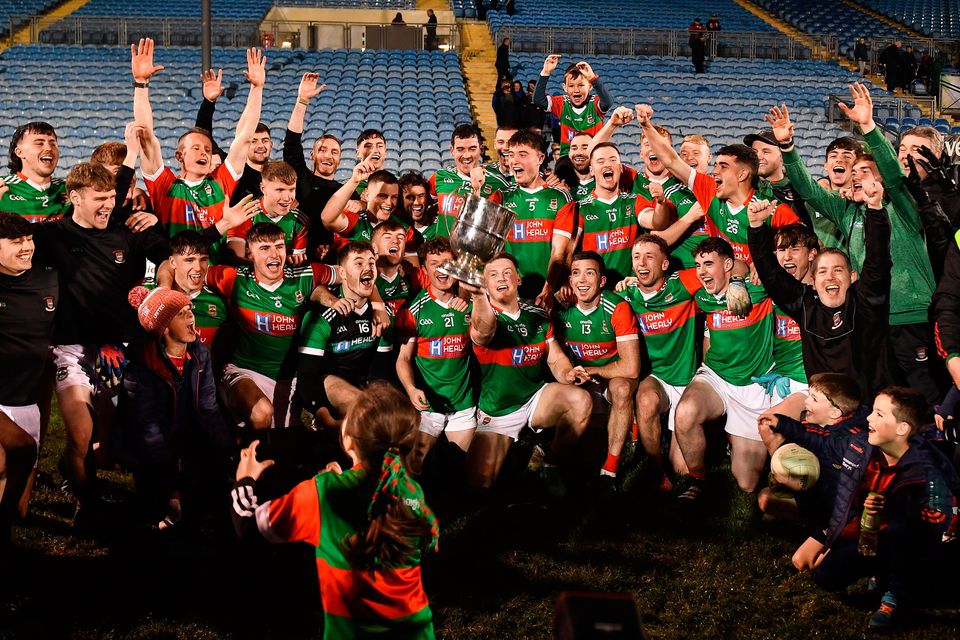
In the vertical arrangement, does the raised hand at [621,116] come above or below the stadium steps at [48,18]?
below

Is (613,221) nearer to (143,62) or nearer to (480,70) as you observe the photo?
(143,62)

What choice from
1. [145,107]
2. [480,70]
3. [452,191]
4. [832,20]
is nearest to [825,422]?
[452,191]

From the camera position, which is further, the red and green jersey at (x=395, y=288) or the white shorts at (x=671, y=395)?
the red and green jersey at (x=395, y=288)

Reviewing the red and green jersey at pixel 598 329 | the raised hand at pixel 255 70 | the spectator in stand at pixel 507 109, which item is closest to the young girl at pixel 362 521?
the red and green jersey at pixel 598 329

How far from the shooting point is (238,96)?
16.8 metres

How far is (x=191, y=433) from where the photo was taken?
535 centimetres

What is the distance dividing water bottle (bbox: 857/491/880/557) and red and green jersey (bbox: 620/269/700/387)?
2086mm

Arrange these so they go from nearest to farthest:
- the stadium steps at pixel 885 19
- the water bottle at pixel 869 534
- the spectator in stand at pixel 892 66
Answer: the water bottle at pixel 869 534
the spectator in stand at pixel 892 66
the stadium steps at pixel 885 19

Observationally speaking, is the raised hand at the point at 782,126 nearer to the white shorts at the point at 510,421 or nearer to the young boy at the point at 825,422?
the young boy at the point at 825,422

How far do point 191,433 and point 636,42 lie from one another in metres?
17.2

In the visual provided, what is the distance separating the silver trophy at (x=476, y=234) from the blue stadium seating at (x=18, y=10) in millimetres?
20634

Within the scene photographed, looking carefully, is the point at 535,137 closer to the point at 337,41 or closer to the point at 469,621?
the point at 469,621

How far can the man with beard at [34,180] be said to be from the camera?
6.39 m

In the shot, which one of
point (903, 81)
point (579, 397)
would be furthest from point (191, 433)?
point (903, 81)
